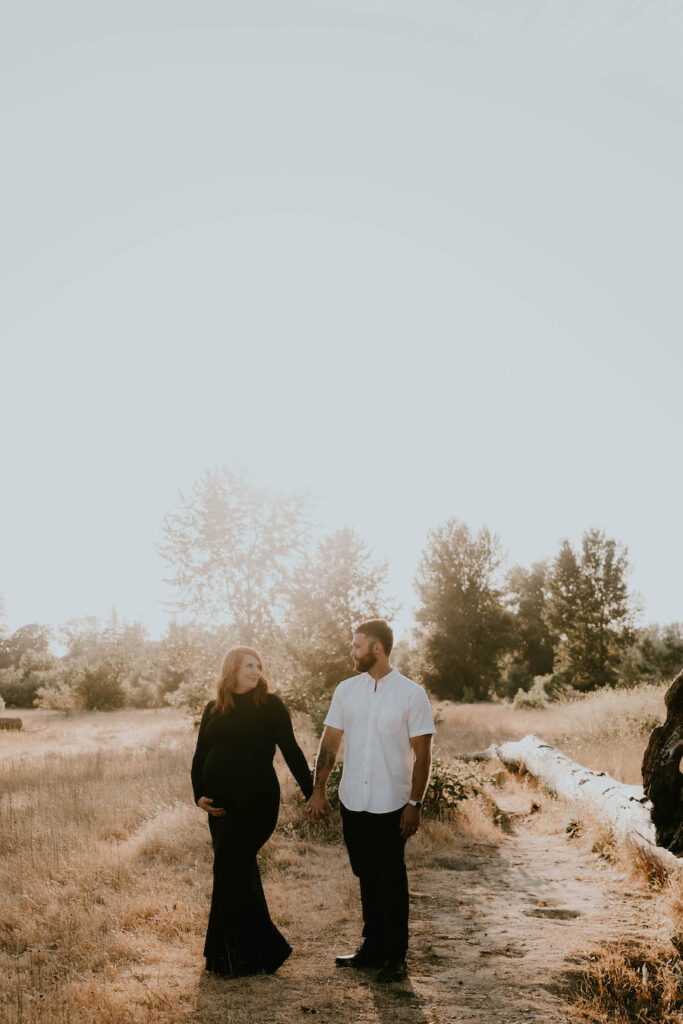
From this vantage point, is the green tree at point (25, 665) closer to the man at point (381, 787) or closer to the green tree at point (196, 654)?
the green tree at point (196, 654)

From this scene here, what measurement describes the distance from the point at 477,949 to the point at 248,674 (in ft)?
8.59

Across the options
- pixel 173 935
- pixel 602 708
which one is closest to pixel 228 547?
pixel 602 708

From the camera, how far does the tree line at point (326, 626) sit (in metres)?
20.8

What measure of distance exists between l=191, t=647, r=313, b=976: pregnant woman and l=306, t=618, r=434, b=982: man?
0.39 m

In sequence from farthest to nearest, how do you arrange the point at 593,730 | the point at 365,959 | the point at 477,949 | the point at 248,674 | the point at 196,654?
1. the point at 196,654
2. the point at 593,730
3. the point at 477,949
4. the point at 248,674
5. the point at 365,959

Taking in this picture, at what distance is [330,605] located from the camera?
81.9ft

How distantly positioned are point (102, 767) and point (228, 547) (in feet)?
28.5

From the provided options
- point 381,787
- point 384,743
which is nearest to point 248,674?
point 384,743

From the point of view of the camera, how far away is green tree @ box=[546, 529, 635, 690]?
4066 cm

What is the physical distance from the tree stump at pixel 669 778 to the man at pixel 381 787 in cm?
261

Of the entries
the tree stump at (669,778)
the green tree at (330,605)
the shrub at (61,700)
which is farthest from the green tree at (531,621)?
the tree stump at (669,778)

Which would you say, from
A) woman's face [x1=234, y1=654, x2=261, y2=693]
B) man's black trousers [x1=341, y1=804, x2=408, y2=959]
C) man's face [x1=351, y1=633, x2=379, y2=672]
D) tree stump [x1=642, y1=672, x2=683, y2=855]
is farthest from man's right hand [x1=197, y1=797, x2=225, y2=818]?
tree stump [x1=642, y1=672, x2=683, y2=855]

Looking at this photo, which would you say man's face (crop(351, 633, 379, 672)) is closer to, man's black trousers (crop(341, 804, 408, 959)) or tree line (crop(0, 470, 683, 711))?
man's black trousers (crop(341, 804, 408, 959))

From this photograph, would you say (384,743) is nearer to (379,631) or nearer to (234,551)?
(379,631)
